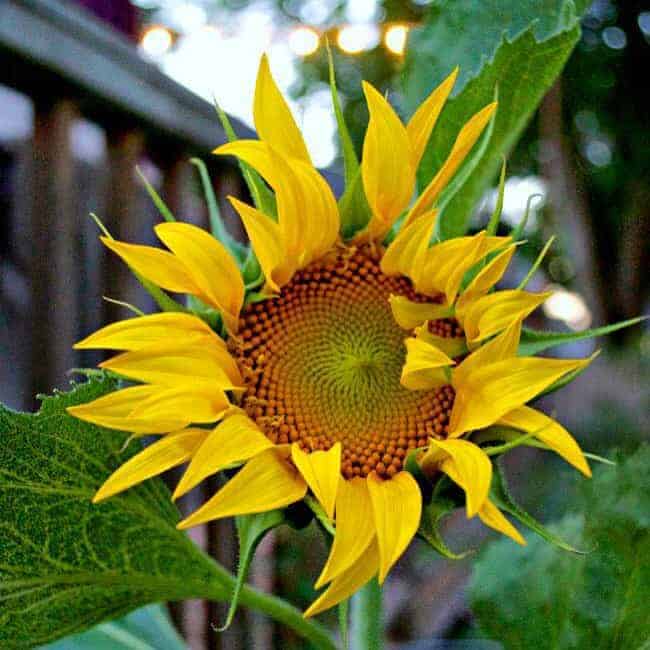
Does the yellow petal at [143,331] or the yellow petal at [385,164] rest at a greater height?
the yellow petal at [385,164]

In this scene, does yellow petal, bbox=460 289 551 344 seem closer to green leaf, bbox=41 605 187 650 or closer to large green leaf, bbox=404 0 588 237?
large green leaf, bbox=404 0 588 237

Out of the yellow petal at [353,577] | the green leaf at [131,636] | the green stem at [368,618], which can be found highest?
the yellow petal at [353,577]

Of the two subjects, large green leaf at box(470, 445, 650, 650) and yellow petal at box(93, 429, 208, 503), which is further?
large green leaf at box(470, 445, 650, 650)

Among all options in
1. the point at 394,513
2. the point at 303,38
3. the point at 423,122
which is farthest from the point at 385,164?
the point at 303,38

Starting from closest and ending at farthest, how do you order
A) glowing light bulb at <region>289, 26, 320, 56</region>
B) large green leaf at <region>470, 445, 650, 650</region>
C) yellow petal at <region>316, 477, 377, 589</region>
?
1. yellow petal at <region>316, 477, 377, 589</region>
2. large green leaf at <region>470, 445, 650, 650</region>
3. glowing light bulb at <region>289, 26, 320, 56</region>

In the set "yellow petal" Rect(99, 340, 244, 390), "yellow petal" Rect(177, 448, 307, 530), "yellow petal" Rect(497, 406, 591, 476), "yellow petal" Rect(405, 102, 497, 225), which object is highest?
"yellow petal" Rect(405, 102, 497, 225)

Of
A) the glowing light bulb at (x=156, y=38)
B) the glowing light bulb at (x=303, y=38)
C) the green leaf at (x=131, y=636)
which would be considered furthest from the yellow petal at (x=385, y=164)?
A: the glowing light bulb at (x=156, y=38)

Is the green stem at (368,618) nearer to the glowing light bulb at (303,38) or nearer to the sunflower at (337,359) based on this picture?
the sunflower at (337,359)

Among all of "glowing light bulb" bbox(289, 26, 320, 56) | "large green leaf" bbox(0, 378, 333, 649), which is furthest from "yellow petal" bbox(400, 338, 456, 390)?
"glowing light bulb" bbox(289, 26, 320, 56)
